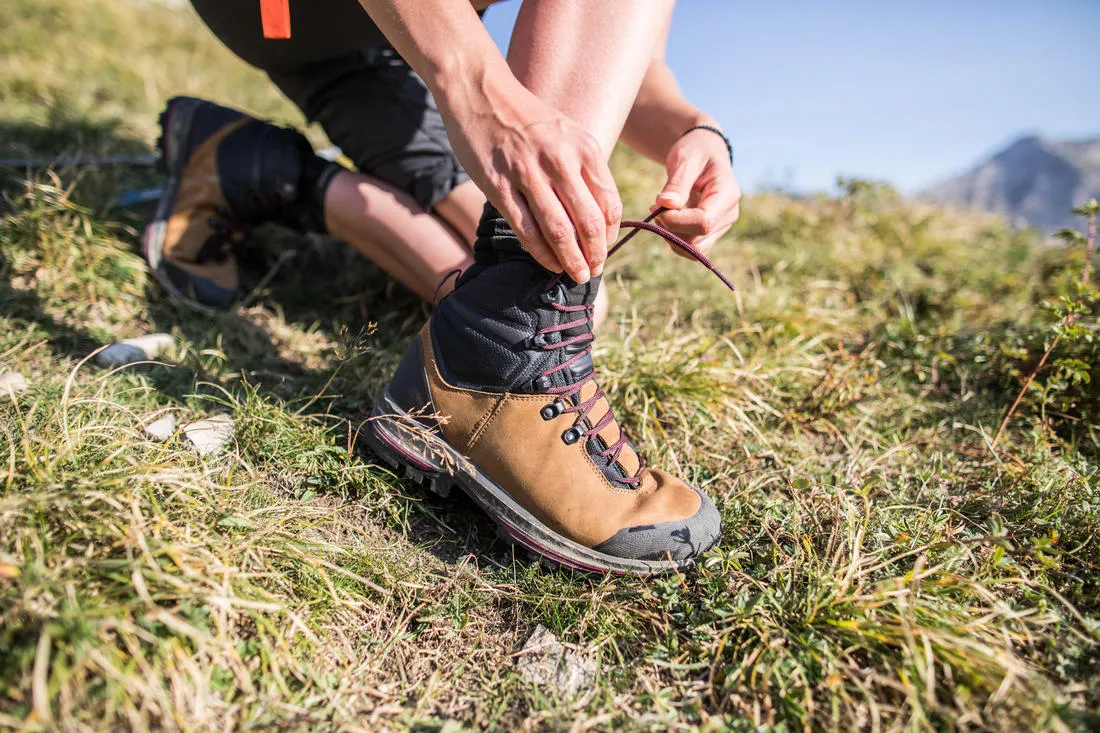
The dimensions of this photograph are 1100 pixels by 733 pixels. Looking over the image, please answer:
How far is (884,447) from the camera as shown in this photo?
6.55 feet

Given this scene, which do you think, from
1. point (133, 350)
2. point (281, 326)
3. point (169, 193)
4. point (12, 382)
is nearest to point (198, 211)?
point (169, 193)

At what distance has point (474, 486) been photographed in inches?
61.9

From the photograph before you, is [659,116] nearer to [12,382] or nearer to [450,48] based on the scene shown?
[450,48]

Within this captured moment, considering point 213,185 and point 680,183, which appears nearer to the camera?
point 680,183

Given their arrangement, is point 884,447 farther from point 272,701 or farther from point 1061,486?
Result: point 272,701

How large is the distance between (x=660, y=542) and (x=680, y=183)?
3.03ft

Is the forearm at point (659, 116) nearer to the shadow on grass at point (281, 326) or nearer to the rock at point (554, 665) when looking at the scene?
the shadow on grass at point (281, 326)

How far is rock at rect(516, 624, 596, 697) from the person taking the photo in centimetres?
127

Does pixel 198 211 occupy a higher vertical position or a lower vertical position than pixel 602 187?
lower

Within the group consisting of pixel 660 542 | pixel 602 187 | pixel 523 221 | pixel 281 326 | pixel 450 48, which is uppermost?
pixel 450 48

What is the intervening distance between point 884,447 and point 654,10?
148cm

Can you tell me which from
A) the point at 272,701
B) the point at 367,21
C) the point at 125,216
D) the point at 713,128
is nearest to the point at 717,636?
the point at 272,701

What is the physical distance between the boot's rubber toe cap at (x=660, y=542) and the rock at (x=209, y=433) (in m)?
0.98

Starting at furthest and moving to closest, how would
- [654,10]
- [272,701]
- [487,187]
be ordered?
[654,10] < [487,187] < [272,701]
